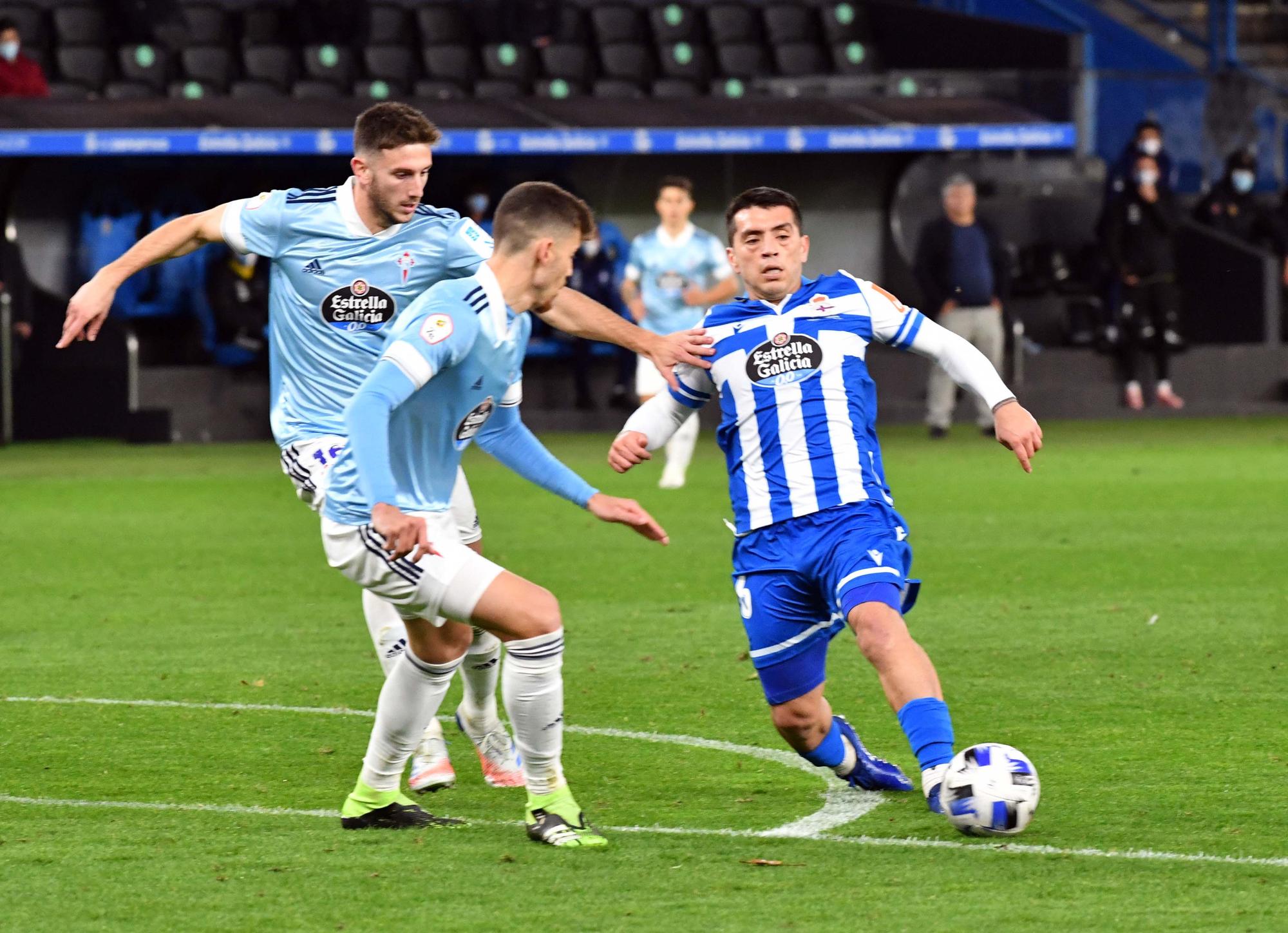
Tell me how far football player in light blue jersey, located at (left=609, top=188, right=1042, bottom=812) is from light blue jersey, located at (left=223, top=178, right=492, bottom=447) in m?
0.89

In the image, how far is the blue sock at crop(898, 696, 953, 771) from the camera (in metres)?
5.34

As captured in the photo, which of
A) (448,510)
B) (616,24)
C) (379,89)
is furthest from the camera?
(616,24)

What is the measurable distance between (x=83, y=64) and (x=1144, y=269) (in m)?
11.8

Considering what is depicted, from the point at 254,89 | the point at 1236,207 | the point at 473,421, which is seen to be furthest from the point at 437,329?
the point at 1236,207

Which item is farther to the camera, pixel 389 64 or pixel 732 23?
pixel 732 23

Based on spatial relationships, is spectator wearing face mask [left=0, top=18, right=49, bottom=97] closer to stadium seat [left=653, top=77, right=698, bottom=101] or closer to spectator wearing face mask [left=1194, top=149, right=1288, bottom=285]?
stadium seat [left=653, top=77, right=698, bottom=101]

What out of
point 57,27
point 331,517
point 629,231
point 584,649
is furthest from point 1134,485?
point 57,27

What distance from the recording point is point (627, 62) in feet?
79.8

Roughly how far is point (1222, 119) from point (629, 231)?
7.39 m

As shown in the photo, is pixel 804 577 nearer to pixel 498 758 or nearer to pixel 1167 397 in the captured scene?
pixel 498 758

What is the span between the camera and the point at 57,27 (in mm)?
23953

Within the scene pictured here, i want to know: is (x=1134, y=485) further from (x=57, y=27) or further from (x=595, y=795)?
(x=57, y=27)

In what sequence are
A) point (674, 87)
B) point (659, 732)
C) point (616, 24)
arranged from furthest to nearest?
point (616, 24) < point (674, 87) < point (659, 732)

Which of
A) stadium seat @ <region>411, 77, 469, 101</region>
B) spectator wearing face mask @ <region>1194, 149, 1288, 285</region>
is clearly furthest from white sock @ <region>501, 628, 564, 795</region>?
spectator wearing face mask @ <region>1194, 149, 1288, 285</region>
